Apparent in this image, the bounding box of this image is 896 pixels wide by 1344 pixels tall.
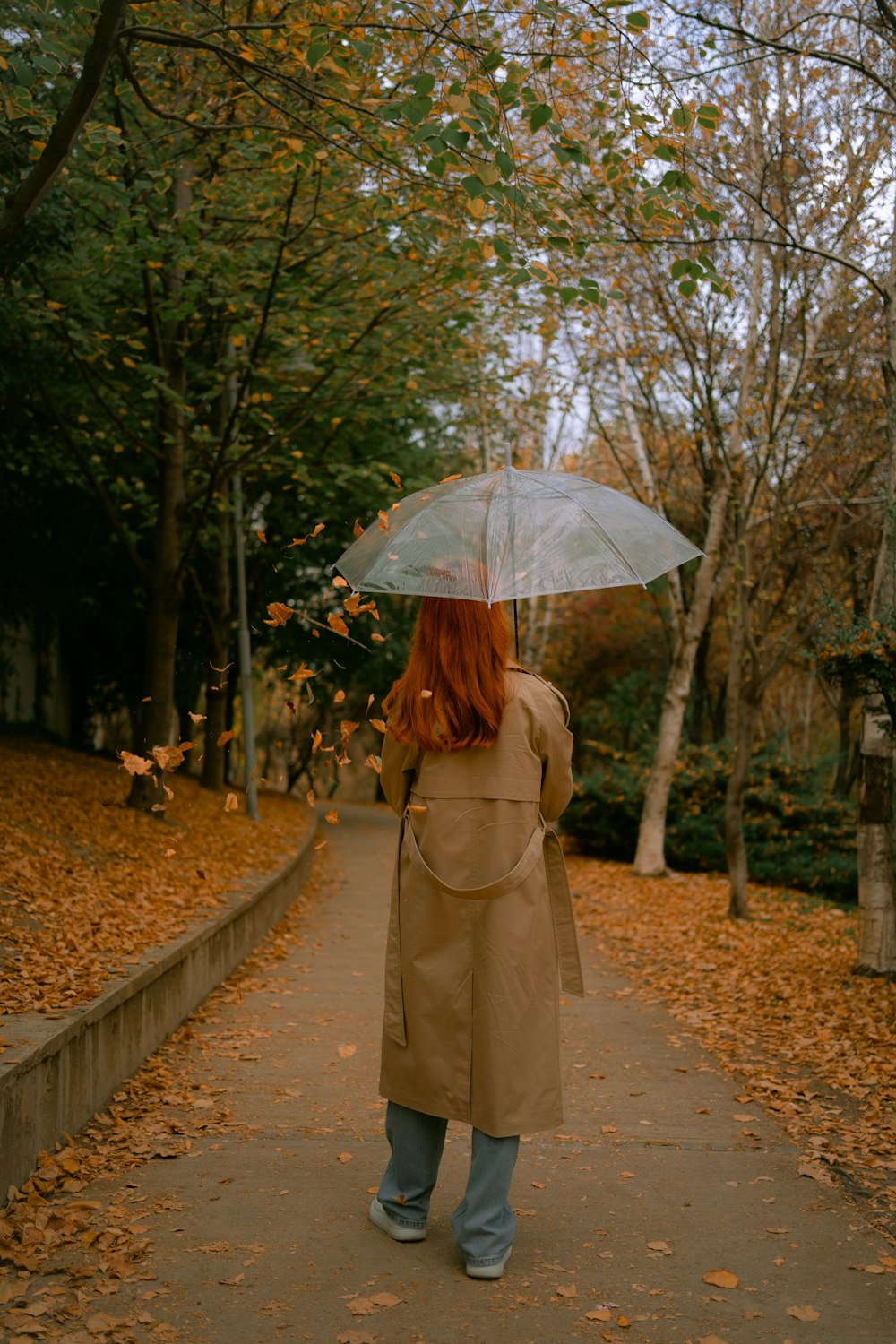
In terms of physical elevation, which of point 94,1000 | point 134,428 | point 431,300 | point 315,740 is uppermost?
point 431,300

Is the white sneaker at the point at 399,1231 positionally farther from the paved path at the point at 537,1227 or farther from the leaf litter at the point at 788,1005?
the leaf litter at the point at 788,1005

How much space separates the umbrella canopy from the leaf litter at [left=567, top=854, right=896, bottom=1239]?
8.23ft

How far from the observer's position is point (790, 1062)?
6.50 m

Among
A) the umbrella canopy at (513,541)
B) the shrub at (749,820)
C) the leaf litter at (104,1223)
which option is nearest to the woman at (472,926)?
the umbrella canopy at (513,541)

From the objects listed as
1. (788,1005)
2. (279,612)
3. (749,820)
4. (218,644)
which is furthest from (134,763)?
(749,820)

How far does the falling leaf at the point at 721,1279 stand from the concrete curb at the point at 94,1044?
229cm

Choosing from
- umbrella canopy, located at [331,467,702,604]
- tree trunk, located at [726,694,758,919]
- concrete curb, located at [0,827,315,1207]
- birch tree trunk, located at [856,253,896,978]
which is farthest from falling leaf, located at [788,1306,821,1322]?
tree trunk, located at [726,694,758,919]

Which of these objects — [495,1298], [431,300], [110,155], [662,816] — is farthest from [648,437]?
[495,1298]

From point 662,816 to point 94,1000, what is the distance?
37.3 ft

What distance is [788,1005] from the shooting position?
7.75m

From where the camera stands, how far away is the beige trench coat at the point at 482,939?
371cm

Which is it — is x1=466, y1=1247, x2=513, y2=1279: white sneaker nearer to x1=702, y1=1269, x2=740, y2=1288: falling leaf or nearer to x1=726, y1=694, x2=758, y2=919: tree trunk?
x1=702, y1=1269, x2=740, y2=1288: falling leaf

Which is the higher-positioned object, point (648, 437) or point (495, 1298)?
point (648, 437)

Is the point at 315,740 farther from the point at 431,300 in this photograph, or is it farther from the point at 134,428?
the point at 134,428
